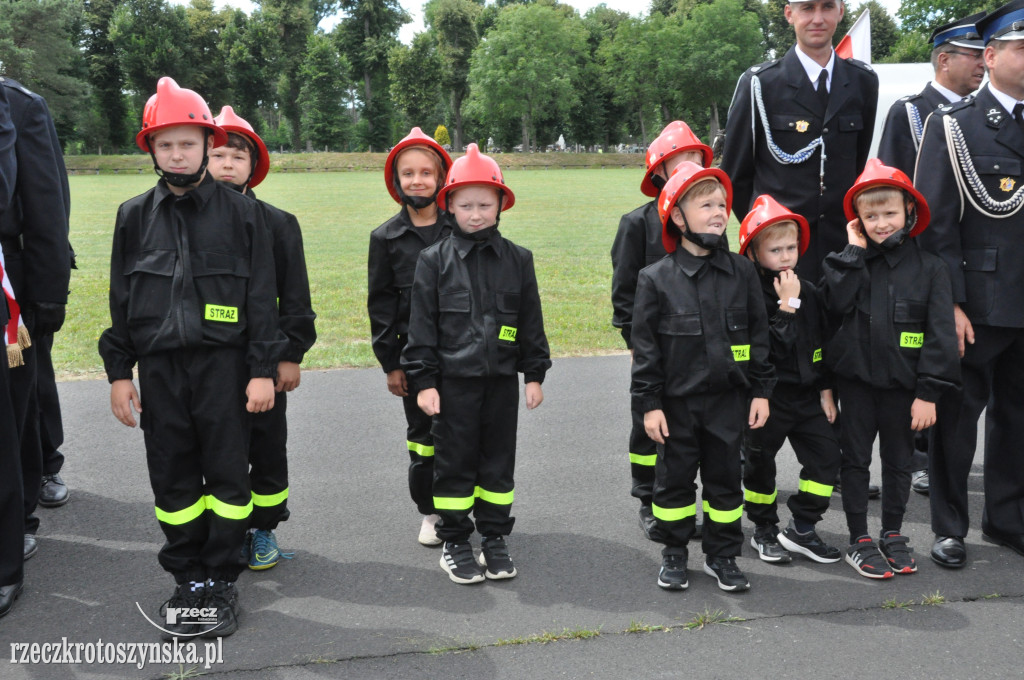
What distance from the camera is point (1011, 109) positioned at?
4230mm

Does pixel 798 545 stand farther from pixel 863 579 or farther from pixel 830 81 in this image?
pixel 830 81

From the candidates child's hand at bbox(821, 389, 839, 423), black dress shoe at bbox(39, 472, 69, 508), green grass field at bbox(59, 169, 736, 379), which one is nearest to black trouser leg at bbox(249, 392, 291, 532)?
black dress shoe at bbox(39, 472, 69, 508)

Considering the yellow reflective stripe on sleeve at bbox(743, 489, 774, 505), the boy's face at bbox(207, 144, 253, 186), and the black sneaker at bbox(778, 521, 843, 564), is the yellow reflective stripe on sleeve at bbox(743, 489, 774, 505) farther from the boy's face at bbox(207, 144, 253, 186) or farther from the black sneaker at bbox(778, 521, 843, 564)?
the boy's face at bbox(207, 144, 253, 186)

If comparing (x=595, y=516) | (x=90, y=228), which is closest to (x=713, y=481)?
(x=595, y=516)

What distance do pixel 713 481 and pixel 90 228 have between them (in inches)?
828

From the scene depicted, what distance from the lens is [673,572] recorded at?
4.05m

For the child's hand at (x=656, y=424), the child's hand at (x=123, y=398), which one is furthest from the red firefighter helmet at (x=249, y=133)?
the child's hand at (x=656, y=424)

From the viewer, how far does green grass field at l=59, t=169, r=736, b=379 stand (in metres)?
9.43

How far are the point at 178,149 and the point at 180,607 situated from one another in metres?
1.86

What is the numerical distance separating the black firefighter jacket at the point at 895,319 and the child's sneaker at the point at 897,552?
682mm

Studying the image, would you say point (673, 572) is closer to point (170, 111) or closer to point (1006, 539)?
point (1006, 539)

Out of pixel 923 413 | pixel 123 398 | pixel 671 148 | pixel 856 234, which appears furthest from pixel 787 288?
pixel 123 398

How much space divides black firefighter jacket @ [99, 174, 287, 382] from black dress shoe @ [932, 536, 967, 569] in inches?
125

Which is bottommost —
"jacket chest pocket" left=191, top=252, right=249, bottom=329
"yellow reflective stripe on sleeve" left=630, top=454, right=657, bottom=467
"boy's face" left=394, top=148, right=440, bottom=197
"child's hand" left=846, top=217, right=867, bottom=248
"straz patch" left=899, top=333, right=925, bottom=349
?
"yellow reflective stripe on sleeve" left=630, top=454, right=657, bottom=467
